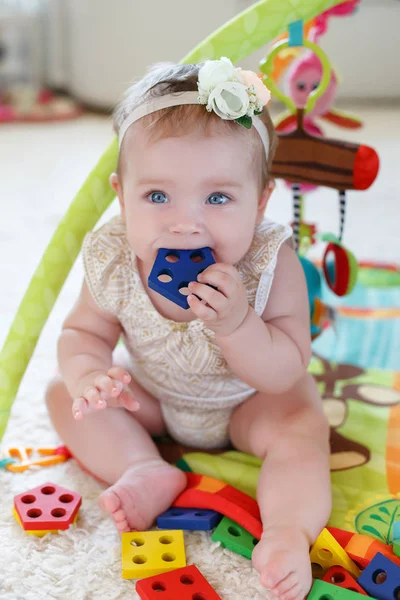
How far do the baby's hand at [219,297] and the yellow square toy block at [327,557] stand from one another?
220 millimetres

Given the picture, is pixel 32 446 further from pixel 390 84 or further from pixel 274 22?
pixel 390 84

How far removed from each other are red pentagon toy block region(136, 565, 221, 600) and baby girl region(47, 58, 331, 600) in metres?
0.05

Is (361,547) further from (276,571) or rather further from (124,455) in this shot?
(124,455)

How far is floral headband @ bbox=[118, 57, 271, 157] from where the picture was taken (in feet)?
2.34

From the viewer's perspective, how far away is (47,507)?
31.0 inches

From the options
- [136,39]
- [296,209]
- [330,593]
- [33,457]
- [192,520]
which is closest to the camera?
[330,593]

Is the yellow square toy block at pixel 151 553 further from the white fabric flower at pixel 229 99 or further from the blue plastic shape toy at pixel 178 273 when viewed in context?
the white fabric flower at pixel 229 99

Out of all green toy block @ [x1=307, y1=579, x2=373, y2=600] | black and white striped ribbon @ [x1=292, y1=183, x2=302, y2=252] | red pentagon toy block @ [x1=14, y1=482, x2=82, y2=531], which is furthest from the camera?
black and white striped ribbon @ [x1=292, y1=183, x2=302, y2=252]

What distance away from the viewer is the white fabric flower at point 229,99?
71 centimetres

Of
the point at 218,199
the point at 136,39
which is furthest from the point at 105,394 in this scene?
the point at 136,39

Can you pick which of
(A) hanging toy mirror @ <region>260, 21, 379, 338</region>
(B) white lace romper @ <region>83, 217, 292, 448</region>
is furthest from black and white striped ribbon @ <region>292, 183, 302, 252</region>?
(B) white lace romper @ <region>83, 217, 292, 448</region>

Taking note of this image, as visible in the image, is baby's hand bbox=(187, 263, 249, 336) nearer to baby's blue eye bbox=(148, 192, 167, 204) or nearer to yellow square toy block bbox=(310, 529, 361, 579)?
baby's blue eye bbox=(148, 192, 167, 204)

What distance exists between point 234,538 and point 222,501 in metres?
0.05

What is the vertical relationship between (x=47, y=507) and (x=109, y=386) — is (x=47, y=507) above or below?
below
